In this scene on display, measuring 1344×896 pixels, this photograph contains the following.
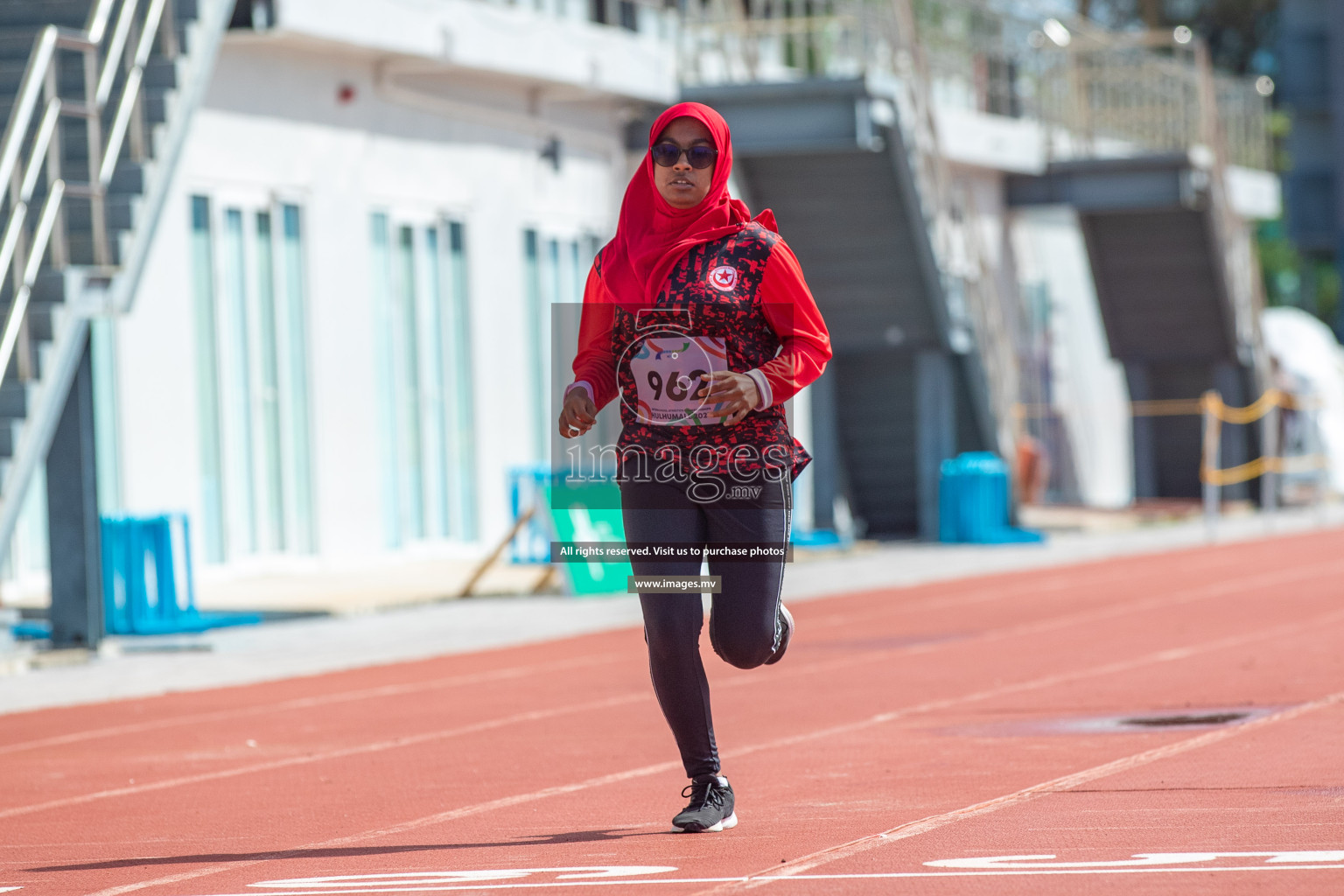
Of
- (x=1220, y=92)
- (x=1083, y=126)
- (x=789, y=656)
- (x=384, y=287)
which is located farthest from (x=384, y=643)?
(x=1220, y=92)

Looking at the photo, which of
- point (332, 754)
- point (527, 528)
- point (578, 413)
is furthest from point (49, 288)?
point (527, 528)

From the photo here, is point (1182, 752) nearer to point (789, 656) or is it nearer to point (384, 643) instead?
point (789, 656)

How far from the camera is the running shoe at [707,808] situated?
682 centimetres

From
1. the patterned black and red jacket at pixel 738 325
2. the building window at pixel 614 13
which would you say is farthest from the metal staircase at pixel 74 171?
the building window at pixel 614 13

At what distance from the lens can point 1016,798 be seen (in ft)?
24.2

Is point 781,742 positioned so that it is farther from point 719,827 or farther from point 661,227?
point 661,227

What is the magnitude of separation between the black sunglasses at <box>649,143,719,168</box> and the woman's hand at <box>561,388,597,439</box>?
686 mm

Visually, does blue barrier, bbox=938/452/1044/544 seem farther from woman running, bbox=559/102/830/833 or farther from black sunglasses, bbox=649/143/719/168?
black sunglasses, bbox=649/143/719/168

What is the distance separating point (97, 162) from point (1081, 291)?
2415cm

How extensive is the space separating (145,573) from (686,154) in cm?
936

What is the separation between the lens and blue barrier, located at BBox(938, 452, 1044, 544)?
922 inches

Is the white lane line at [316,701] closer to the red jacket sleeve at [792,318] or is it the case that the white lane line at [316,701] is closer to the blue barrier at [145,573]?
the blue barrier at [145,573]

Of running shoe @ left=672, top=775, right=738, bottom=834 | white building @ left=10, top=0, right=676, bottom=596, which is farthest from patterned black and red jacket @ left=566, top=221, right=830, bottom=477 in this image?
white building @ left=10, top=0, right=676, bottom=596

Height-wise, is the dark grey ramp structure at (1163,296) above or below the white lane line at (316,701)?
above
